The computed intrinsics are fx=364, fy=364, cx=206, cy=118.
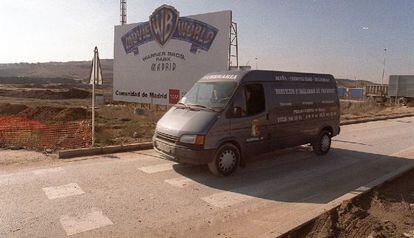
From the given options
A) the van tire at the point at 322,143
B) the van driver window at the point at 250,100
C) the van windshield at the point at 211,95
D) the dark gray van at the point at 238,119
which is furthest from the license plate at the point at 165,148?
the van tire at the point at 322,143

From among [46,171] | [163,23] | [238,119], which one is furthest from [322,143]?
[163,23]

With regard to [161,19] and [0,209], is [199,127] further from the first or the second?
[161,19]

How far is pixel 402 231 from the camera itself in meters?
5.14

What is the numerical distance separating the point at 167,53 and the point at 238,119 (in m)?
12.0

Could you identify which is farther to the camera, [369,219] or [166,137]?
[166,137]

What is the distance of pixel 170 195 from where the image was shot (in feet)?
21.7

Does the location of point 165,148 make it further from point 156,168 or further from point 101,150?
point 101,150

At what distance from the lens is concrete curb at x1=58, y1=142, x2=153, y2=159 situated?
366 inches

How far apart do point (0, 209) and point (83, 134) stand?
672 centimetres

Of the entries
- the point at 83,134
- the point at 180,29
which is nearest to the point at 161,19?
the point at 180,29

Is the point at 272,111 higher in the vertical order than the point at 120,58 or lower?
lower

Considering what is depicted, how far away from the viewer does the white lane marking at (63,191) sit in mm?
6389

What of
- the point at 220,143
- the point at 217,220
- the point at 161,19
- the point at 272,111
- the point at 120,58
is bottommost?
the point at 217,220

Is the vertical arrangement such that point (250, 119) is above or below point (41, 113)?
above
